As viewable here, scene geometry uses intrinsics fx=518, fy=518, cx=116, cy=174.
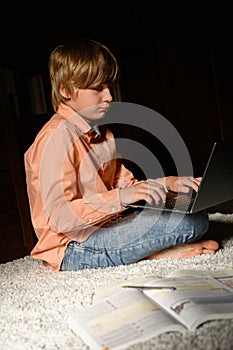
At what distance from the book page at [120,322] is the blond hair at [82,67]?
2.01 ft

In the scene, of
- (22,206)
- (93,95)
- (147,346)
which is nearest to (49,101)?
(22,206)

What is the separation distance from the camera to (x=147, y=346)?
94cm

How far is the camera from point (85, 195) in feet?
4.72

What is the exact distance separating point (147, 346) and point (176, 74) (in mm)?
1561

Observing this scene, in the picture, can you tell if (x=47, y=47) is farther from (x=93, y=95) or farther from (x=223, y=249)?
(x=223, y=249)

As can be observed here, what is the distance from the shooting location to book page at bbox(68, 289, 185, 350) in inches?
37.9

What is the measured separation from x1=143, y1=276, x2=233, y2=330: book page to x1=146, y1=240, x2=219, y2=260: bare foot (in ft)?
0.95

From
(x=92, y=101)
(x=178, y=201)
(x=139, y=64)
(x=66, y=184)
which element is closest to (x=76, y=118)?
(x=92, y=101)

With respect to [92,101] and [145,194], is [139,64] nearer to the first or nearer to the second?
[92,101]

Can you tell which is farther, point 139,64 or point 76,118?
point 139,64

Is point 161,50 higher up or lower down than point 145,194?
higher up

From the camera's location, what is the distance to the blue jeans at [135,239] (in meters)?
1.44

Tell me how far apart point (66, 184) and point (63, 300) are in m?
0.30

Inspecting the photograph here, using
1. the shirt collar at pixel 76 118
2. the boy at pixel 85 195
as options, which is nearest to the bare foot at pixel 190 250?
the boy at pixel 85 195
